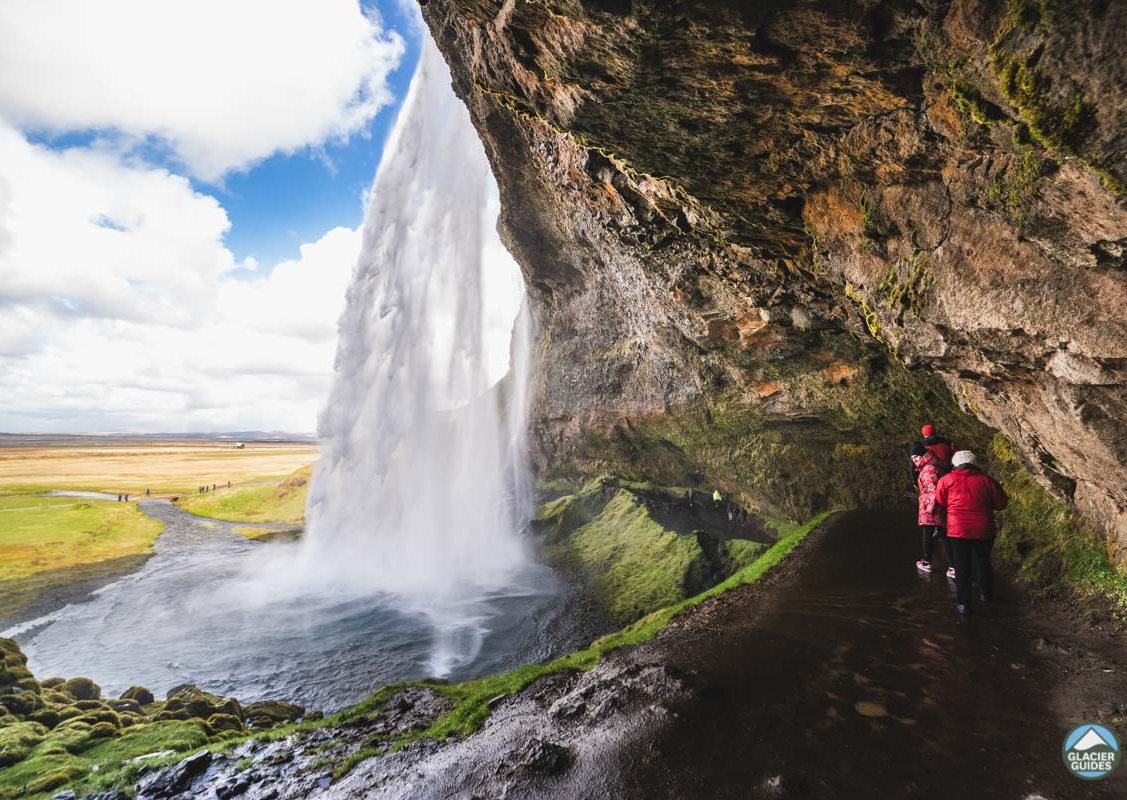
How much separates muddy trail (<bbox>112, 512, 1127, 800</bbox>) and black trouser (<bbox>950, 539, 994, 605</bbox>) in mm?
385

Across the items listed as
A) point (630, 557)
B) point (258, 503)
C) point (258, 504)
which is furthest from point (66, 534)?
point (630, 557)

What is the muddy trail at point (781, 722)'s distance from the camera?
173 inches

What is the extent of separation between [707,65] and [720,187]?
8.98 feet

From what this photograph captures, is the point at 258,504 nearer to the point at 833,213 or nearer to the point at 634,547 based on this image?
the point at 634,547

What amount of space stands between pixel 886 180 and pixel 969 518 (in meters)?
4.81

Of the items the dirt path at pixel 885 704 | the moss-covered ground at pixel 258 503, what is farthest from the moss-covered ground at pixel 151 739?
the moss-covered ground at pixel 258 503

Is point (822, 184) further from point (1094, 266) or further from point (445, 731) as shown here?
point (445, 731)

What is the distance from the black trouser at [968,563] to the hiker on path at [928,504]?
1.52m

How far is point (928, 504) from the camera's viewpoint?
929 cm

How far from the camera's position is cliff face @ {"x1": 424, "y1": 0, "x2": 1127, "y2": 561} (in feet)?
14.9

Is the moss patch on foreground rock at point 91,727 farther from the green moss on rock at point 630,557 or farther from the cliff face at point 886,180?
the cliff face at point 886,180

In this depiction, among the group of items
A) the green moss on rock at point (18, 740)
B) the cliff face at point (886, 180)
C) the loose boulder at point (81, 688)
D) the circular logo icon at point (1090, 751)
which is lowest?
the loose boulder at point (81, 688)

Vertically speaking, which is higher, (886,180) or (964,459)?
(886,180)

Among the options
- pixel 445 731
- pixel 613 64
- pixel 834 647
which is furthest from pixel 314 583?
pixel 613 64
